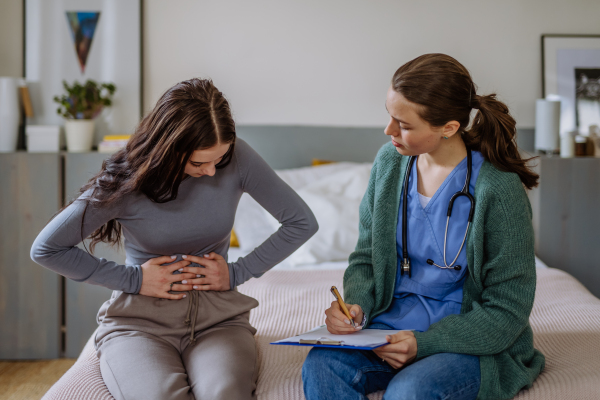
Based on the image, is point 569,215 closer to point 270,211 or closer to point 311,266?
point 311,266

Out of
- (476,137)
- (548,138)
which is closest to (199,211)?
(476,137)

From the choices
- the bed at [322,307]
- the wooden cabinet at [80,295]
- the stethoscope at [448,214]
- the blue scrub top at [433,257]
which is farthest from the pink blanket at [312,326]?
the wooden cabinet at [80,295]

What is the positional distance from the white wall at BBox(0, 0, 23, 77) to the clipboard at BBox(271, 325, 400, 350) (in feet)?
7.70

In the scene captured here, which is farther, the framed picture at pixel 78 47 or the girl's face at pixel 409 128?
the framed picture at pixel 78 47

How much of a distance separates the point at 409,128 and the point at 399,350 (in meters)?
0.51

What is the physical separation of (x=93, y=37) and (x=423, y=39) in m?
1.68

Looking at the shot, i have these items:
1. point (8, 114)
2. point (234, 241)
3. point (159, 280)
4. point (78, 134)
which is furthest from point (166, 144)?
point (8, 114)

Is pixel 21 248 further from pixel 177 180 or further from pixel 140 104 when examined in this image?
pixel 177 180

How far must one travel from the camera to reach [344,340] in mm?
1244

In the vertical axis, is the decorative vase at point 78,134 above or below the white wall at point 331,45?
below

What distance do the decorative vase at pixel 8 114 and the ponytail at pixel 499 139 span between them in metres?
2.18

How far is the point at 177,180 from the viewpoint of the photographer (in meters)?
1.42

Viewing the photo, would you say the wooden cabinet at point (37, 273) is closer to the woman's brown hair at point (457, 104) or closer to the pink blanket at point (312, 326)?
the pink blanket at point (312, 326)

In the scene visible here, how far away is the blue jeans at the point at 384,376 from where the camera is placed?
1.17 meters
